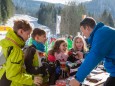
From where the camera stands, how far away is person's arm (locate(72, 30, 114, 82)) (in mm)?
2934

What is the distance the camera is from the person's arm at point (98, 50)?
2934mm

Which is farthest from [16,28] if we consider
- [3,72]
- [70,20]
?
[70,20]

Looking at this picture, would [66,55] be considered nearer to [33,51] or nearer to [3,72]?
[33,51]

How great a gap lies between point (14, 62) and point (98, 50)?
854 millimetres

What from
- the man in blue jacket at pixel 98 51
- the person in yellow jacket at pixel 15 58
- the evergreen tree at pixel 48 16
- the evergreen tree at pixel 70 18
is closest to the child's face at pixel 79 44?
the person in yellow jacket at pixel 15 58

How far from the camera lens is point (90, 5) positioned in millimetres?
166750

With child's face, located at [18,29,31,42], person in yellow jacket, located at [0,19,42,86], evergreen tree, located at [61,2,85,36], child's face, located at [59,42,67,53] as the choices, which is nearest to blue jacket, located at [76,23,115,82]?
person in yellow jacket, located at [0,19,42,86]

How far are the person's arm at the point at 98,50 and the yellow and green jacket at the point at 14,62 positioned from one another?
62 cm

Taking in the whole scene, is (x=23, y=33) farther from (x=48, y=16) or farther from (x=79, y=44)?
(x=48, y=16)

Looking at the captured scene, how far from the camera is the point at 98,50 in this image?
9.66 ft

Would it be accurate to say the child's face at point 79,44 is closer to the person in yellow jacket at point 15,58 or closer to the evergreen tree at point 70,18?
the person in yellow jacket at point 15,58

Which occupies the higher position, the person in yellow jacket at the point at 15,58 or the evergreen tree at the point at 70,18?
the person in yellow jacket at the point at 15,58

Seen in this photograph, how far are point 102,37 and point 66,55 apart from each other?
2467 mm

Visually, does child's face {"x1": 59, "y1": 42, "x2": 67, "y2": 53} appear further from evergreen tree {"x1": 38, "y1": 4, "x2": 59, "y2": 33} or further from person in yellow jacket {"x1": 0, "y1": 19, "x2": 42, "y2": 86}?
evergreen tree {"x1": 38, "y1": 4, "x2": 59, "y2": 33}
